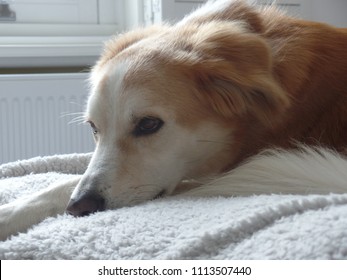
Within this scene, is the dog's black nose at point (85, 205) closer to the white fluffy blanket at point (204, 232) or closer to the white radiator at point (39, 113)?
the white fluffy blanket at point (204, 232)

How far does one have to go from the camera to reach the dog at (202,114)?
1016 millimetres

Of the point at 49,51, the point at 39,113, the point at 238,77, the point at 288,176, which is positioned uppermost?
the point at 238,77

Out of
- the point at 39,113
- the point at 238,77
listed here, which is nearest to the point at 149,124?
the point at 238,77

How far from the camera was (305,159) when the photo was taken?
919 millimetres

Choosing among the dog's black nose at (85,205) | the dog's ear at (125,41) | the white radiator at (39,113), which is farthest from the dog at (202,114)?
the white radiator at (39,113)

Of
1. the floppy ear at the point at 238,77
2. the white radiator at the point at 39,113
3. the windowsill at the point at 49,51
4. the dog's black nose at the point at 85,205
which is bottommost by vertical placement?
the white radiator at the point at 39,113

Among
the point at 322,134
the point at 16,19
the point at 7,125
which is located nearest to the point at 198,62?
the point at 322,134

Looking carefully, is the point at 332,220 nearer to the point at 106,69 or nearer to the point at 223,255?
Result: the point at 223,255

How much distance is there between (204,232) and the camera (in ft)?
2.33

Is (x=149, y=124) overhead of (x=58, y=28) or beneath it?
overhead

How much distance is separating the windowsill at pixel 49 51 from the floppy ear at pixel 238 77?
1.37 meters

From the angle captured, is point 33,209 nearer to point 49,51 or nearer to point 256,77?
point 256,77

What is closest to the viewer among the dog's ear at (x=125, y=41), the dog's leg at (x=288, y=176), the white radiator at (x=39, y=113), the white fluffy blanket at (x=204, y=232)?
the white fluffy blanket at (x=204, y=232)

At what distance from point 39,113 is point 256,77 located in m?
1.44
